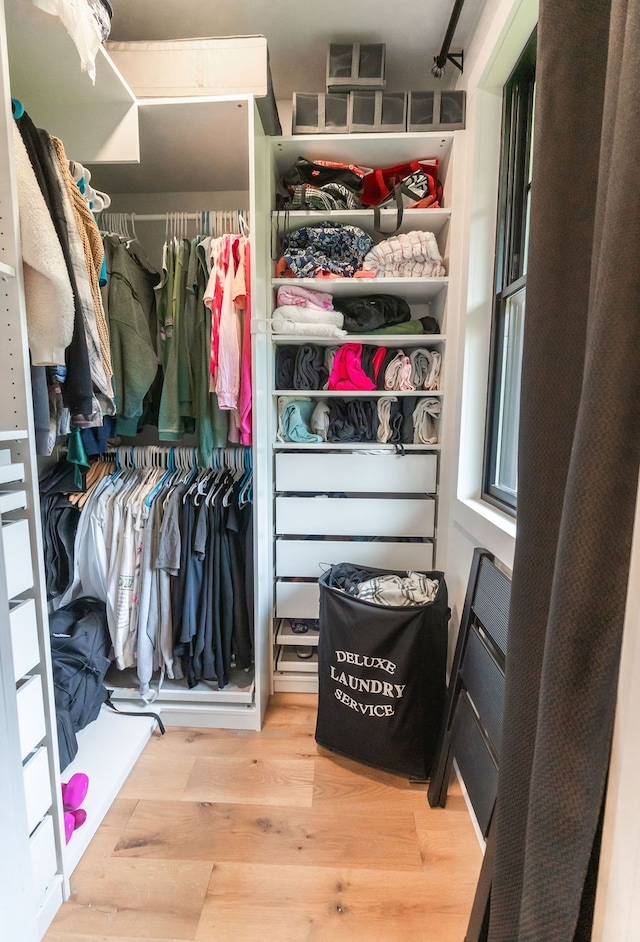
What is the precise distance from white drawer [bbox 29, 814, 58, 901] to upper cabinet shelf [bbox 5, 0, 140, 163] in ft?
6.50

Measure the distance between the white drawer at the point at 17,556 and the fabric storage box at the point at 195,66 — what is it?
151 cm

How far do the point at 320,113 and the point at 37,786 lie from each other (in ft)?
7.57

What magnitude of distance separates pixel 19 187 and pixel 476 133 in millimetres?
1448

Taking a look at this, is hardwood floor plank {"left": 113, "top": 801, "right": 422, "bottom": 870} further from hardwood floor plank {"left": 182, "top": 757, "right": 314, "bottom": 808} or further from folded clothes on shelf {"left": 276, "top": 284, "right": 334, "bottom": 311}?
folded clothes on shelf {"left": 276, "top": 284, "right": 334, "bottom": 311}

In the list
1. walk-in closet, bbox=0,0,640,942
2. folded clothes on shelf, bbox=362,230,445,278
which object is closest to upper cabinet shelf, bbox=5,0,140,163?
walk-in closet, bbox=0,0,640,942

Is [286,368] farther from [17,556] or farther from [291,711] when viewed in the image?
[291,711]

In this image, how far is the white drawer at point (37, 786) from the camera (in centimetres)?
96

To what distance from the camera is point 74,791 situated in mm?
1264

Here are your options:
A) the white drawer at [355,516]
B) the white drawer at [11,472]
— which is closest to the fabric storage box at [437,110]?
the white drawer at [355,516]

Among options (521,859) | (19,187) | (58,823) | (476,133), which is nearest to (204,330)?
(19,187)

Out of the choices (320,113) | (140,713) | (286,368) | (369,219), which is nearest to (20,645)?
(140,713)

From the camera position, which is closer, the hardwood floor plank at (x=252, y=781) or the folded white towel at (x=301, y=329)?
the hardwood floor plank at (x=252, y=781)

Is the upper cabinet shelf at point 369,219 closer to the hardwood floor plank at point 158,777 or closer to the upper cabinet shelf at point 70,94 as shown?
the upper cabinet shelf at point 70,94

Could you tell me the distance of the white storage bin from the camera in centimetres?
174
